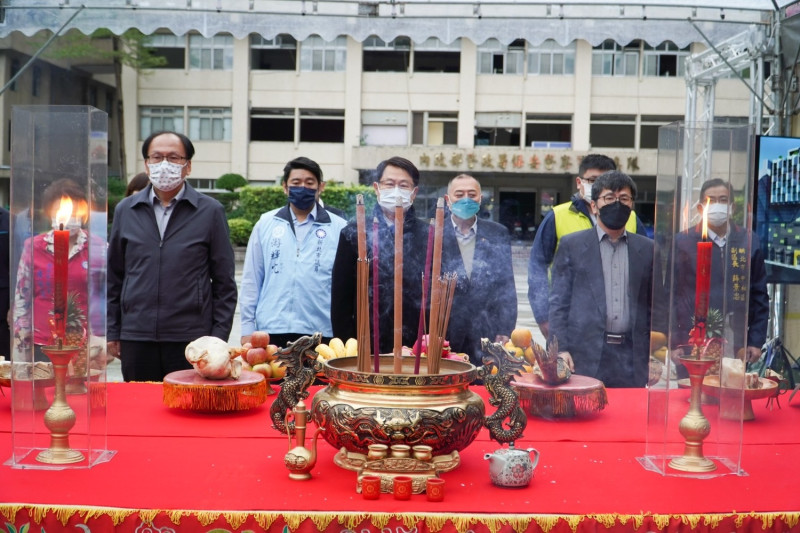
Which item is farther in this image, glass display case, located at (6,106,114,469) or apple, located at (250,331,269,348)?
apple, located at (250,331,269,348)

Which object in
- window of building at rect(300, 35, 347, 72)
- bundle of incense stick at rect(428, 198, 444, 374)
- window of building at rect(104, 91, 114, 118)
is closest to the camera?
bundle of incense stick at rect(428, 198, 444, 374)

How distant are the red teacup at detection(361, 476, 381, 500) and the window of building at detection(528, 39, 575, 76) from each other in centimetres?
2265

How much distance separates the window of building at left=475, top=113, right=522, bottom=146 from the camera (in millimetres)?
23469

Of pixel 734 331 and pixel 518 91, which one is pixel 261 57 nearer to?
pixel 518 91

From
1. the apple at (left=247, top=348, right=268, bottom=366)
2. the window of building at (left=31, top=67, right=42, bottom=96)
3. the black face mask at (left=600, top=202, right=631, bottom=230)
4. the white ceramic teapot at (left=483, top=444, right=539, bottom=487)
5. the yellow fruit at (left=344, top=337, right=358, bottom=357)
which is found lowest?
the white ceramic teapot at (left=483, top=444, right=539, bottom=487)

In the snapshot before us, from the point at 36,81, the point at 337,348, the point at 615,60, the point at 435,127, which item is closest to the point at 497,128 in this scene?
the point at 435,127

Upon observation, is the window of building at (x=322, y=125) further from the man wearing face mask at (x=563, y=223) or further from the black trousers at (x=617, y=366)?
the black trousers at (x=617, y=366)

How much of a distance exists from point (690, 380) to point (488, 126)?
22.3m

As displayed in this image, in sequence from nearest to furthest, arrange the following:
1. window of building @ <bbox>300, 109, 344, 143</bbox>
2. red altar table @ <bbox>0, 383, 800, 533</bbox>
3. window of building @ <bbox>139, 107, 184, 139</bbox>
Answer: red altar table @ <bbox>0, 383, 800, 533</bbox> → window of building @ <bbox>300, 109, 344, 143</bbox> → window of building @ <bbox>139, 107, 184, 139</bbox>

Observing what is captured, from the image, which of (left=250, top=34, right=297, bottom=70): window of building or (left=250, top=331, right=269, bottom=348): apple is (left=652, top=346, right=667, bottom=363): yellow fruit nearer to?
(left=250, top=331, right=269, bottom=348): apple

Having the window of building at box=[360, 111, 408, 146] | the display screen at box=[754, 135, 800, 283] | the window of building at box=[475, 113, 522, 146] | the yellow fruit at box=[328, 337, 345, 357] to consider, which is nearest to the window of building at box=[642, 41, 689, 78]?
the window of building at box=[475, 113, 522, 146]

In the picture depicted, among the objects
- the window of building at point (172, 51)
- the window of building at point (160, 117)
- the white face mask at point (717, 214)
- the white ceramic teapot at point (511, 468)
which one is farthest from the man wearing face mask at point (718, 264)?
the window of building at point (172, 51)

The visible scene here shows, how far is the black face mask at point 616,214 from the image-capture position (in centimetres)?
327

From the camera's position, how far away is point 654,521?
1433 mm
